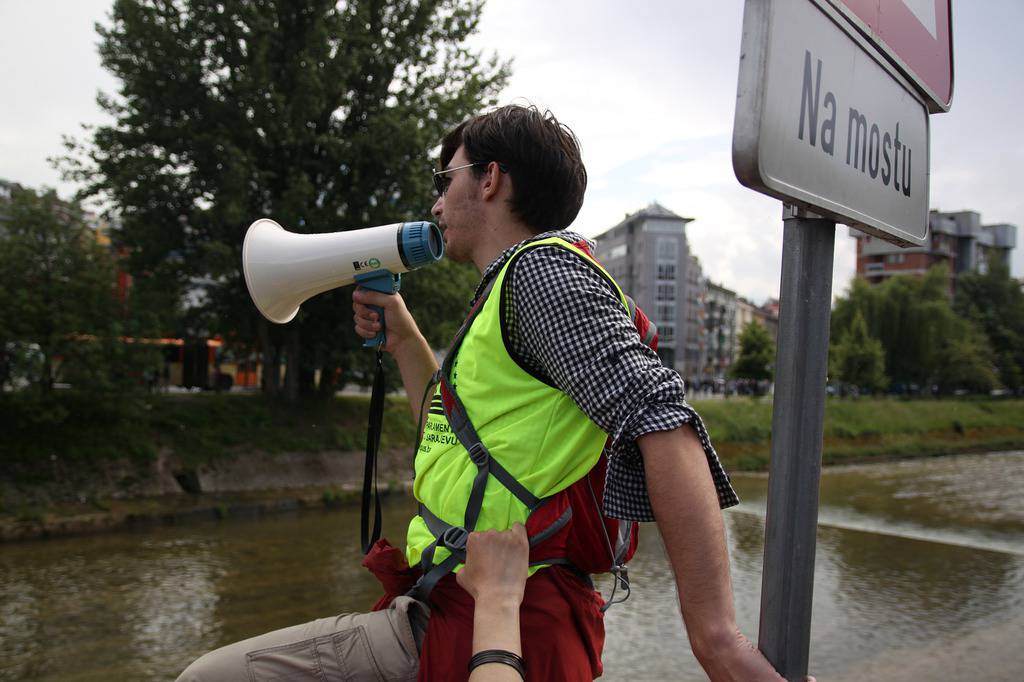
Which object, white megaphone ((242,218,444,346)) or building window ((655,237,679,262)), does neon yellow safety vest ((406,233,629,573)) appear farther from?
building window ((655,237,679,262))

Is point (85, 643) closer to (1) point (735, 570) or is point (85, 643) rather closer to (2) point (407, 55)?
(1) point (735, 570)

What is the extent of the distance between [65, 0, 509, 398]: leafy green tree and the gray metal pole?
17.6 metres

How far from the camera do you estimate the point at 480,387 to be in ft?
5.61

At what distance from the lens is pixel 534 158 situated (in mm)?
1927

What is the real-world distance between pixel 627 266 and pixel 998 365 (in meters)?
44.0

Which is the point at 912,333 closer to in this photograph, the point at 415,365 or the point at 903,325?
the point at 903,325

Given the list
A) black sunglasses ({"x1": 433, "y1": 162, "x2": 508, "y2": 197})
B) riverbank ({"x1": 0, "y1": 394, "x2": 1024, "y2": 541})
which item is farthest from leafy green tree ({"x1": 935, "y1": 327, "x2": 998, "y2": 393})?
black sunglasses ({"x1": 433, "y1": 162, "x2": 508, "y2": 197})

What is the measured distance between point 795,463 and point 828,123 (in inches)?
25.7

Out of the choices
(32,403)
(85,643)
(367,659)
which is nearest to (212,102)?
(32,403)

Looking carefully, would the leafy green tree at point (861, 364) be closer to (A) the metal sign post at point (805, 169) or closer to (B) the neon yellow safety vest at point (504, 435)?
(A) the metal sign post at point (805, 169)

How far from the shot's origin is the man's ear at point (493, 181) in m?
1.96

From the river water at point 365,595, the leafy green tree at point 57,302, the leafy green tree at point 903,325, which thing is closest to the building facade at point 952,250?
the leafy green tree at point 903,325

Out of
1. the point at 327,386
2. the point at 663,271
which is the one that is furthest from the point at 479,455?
the point at 663,271

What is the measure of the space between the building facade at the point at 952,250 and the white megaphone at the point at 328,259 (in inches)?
3751
